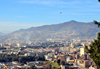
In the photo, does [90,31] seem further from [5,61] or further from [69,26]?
[5,61]

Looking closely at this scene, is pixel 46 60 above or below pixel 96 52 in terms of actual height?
below

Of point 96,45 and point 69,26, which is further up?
point 69,26

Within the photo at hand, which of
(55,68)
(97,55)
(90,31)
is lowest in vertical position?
(55,68)

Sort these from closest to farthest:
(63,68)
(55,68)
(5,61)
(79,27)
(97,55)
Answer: (97,55), (63,68), (55,68), (5,61), (79,27)

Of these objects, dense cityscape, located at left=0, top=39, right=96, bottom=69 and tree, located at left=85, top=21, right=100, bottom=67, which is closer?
tree, located at left=85, top=21, right=100, bottom=67

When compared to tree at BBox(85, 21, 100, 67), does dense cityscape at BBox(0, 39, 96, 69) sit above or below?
below

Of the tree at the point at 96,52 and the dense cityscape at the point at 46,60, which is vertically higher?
the tree at the point at 96,52

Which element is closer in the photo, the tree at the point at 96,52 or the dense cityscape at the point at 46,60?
the tree at the point at 96,52

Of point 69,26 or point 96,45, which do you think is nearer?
point 96,45

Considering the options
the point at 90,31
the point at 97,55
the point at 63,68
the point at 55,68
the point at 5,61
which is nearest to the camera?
the point at 97,55

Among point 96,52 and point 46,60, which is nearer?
point 96,52

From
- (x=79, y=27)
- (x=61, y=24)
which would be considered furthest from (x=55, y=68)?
(x=61, y=24)
